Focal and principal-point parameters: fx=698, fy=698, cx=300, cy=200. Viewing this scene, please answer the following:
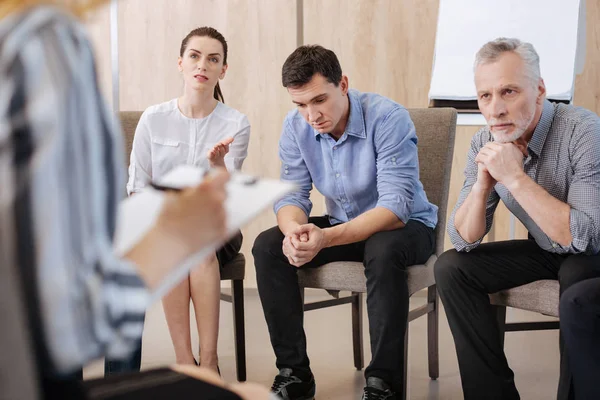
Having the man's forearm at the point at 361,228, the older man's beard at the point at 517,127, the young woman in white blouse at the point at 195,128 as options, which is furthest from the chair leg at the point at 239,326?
the older man's beard at the point at 517,127

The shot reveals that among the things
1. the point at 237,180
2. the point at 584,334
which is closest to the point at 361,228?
the point at 584,334

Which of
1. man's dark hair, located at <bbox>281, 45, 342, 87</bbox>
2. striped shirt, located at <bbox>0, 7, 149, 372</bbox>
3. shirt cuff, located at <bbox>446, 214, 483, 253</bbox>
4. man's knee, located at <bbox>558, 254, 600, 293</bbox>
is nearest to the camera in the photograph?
striped shirt, located at <bbox>0, 7, 149, 372</bbox>

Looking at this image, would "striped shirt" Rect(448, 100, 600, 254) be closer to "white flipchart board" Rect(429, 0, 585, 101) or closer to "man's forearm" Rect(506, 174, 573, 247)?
"man's forearm" Rect(506, 174, 573, 247)

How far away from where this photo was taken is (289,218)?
228 cm

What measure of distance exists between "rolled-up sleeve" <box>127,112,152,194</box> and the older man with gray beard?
3.64ft

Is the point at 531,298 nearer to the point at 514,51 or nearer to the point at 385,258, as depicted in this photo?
the point at 385,258

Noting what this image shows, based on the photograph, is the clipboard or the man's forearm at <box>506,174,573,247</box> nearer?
the clipboard

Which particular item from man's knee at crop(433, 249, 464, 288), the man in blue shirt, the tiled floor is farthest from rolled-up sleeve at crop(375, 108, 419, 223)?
the tiled floor

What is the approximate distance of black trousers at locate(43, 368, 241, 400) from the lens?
29.0 inches

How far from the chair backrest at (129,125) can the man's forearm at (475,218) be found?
1.25 metres

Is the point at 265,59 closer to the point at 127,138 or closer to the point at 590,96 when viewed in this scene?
the point at 127,138

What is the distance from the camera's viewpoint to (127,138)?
2.56 m

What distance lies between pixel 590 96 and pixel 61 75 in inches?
125

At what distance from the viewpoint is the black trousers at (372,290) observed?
78.8 inches
